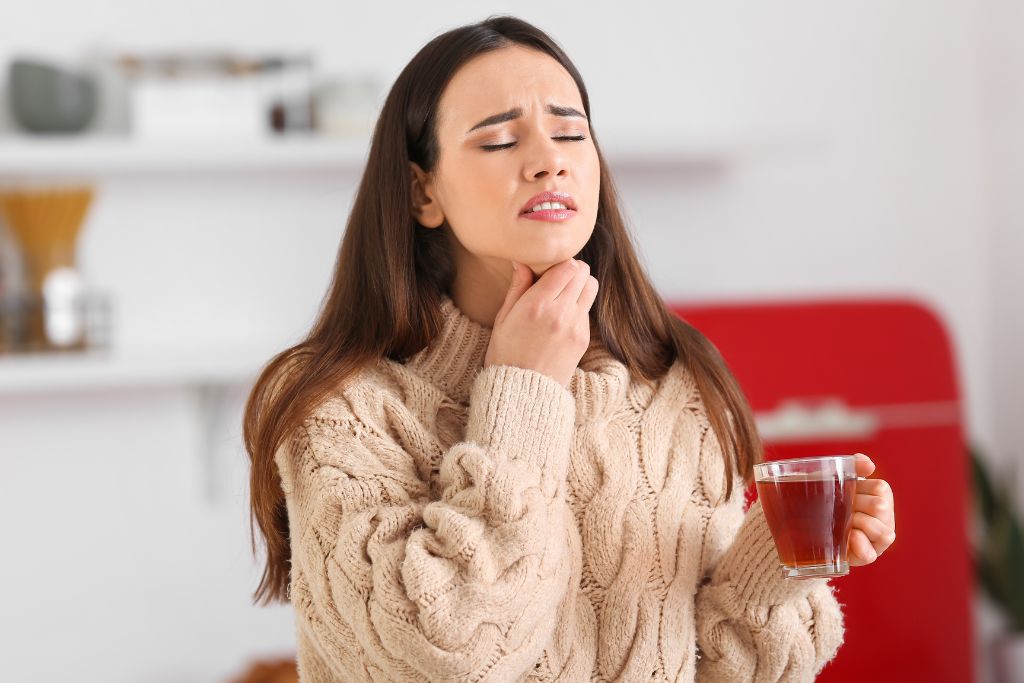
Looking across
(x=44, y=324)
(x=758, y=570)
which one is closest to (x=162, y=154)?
(x=44, y=324)

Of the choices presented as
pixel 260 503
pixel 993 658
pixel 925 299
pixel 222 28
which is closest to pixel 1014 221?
pixel 925 299

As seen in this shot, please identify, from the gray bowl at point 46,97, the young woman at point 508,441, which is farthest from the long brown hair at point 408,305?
the gray bowl at point 46,97

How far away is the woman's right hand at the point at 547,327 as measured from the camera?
1158mm

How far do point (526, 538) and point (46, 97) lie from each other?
1.68 m

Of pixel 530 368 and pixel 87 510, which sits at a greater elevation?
pixel 530 368

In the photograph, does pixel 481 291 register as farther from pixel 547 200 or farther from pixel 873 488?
pixel 873 488

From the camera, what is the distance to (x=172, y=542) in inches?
99.0

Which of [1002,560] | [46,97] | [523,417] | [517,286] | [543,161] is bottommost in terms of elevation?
[1002,560]

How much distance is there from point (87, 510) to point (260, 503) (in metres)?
1.37

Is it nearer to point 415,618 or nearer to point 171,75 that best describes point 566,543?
point 415,618

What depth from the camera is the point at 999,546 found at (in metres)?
2.66

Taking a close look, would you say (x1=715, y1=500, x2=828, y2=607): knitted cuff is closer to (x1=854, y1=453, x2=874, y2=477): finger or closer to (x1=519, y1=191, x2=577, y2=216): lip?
(x1=854, y1=453, x2=874, y2=477): finger

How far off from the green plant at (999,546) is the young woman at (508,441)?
160 cm

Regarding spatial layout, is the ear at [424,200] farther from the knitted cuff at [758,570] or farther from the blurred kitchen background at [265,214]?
the blurred kitchen background at [265,214]
